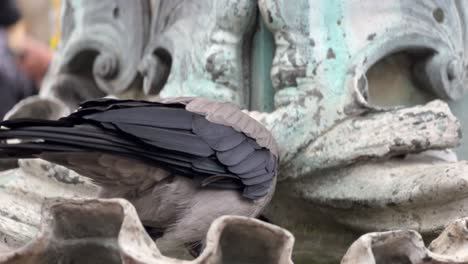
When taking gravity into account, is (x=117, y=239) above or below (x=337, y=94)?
below

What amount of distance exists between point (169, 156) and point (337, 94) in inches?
12.3

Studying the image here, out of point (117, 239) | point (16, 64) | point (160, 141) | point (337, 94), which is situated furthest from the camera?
point (16, 64)

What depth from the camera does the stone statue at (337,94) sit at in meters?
1.27

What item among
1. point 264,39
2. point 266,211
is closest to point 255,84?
point 264,39

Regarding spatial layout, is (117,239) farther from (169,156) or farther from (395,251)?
(395,251)

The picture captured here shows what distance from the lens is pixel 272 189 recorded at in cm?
125

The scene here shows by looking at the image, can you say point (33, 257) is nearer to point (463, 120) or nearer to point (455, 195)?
point (455, 195)

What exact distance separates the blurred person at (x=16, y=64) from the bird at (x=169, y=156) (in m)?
1.37

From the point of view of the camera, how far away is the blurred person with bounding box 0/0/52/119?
2523mm

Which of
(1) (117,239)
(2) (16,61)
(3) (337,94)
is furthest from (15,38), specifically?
(1) (117,239)

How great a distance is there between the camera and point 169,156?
1.14m

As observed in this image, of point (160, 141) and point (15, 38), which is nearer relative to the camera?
point (160, 141)

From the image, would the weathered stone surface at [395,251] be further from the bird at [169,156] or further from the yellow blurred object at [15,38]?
the yellow blurred object at [15,38]

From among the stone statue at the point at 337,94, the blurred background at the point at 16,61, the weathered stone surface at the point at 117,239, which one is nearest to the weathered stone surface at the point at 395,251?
the weathered stone surface at the point at 117,239
